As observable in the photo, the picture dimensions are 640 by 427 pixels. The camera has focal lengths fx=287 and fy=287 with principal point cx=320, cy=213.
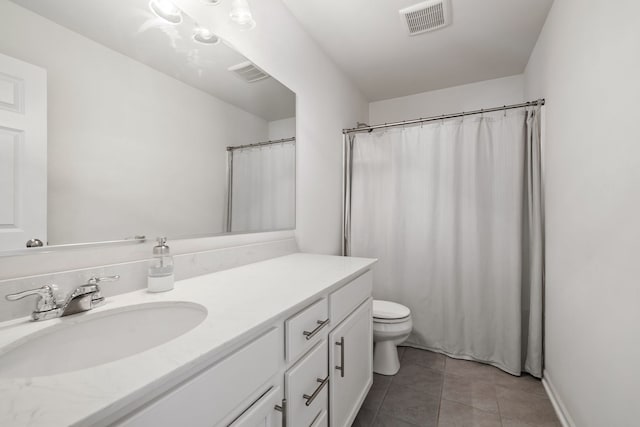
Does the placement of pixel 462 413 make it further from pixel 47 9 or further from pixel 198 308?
pixel 47 9

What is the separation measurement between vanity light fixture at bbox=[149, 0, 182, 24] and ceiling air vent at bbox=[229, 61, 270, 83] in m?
0.31

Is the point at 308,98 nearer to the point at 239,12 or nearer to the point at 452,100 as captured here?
the point at 239,12

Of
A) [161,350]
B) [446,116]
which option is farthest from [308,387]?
[446,116]

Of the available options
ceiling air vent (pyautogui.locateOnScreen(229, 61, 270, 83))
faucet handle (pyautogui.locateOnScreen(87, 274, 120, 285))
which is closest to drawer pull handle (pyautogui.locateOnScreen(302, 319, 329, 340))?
faucet handle (pyautogui.locateOnScreen(87, 274, 120, 285))

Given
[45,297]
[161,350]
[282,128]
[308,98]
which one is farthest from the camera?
[308,98]

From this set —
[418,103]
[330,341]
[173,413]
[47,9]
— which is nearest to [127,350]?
[173,413]

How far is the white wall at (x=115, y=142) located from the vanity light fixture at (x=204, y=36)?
23cm

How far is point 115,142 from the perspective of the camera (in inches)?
37.4

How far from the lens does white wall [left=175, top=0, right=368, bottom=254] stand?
1550 millimetres

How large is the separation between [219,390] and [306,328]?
1.24 ft

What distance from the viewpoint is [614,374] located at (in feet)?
3.26

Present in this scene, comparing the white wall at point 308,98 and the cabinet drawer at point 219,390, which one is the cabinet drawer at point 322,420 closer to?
the cabinet drawer at point 219,390

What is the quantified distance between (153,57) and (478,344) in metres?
2.57

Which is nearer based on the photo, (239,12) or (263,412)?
(263,412)
